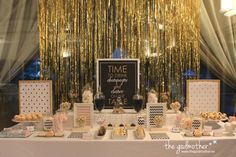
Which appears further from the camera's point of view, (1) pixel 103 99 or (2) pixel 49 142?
(1) pixel 103 99

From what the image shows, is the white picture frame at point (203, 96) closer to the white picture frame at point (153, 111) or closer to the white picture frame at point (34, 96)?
the white picture frame at point (153, 111)

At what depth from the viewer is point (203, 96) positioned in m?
3.18

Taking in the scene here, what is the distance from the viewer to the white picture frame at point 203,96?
125 inches

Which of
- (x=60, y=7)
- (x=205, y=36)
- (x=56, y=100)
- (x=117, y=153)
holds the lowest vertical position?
(x=117, y=153)

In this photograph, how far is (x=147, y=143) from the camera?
2389 mm

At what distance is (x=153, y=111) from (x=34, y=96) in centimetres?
124

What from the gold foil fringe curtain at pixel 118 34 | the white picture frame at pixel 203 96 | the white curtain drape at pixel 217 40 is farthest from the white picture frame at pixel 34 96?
the white curtain drape at pixel 217 40

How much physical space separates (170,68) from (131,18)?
805 millimetres

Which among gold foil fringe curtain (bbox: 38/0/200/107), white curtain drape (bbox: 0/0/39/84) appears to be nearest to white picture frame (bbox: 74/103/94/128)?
gold foil fringe curtain (bbox: 38/0/200/107)

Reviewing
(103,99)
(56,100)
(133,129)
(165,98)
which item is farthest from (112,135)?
(56,100)

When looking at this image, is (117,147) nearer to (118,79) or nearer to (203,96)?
(118,79)

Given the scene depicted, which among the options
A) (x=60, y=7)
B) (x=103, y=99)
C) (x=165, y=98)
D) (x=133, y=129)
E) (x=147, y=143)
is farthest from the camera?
(x=60, y=7)

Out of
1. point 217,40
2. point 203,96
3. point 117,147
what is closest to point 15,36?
point 117,147

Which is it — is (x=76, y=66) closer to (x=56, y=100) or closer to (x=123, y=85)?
(x=56, y=100)
